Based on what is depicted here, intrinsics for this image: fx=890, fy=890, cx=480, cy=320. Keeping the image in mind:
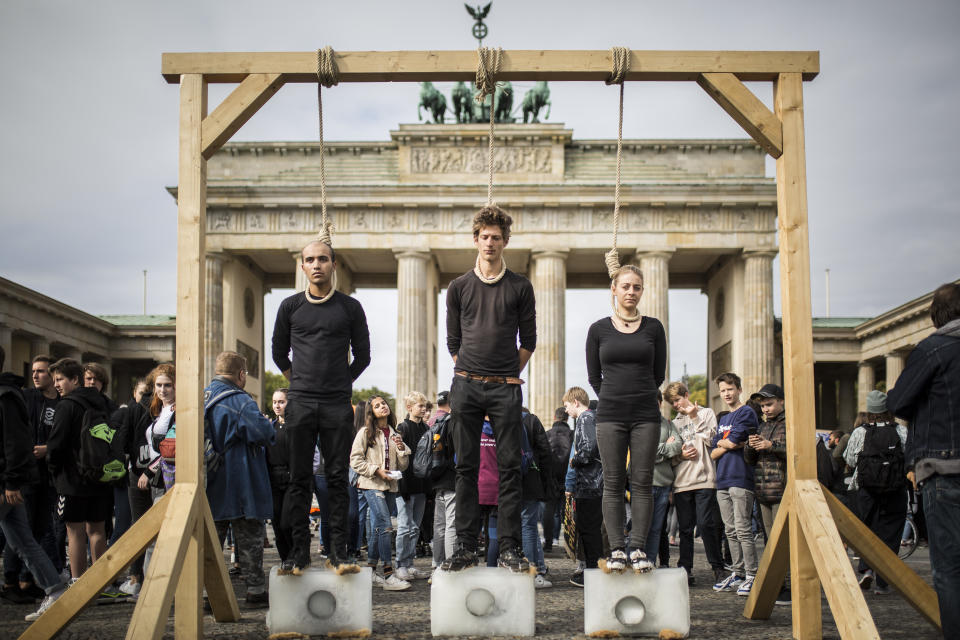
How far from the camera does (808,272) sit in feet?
21.3

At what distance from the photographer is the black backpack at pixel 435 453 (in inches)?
343

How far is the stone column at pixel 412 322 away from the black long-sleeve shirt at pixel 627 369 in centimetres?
3149

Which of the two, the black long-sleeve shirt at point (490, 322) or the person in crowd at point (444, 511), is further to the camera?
the person in crowd at point (444, 511)

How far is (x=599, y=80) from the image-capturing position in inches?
271

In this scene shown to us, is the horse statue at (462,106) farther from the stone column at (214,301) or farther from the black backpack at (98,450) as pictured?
the black backpack at (98,450)

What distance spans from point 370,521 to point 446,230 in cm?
3013

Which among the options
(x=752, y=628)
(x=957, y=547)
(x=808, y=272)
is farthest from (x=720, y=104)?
(x=752, y=628)

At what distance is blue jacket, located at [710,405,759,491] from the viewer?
29.1 ft

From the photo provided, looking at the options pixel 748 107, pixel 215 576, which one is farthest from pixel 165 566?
pixel 748 107

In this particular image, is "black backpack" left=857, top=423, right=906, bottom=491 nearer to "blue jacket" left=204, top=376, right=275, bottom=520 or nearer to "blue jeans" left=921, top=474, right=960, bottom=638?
"blue jeans" left=921, top=474, right=960, bottom=638

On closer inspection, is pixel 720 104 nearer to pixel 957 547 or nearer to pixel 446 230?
pixel 957 547

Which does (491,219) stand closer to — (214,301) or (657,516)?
(657,516)

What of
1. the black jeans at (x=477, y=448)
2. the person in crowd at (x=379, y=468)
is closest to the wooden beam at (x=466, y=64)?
the black jeans at (x=477, y=448)

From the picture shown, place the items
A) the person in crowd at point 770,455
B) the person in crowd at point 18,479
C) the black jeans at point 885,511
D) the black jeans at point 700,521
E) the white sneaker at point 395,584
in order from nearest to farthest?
1. the person in crowd at point 18,479
2. the person in crowd at point 770,455
3. the white sneaker at point 395,584
4. the black jeans at point 885,511
5. the black jeans at point 700,521
